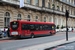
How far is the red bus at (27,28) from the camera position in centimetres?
1836

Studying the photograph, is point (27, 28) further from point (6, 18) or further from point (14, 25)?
point (6, 18)

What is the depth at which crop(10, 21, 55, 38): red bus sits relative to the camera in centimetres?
1836

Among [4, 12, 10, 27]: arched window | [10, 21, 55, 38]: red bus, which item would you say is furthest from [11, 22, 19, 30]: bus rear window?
[4, 12, 10, 27]: arched window

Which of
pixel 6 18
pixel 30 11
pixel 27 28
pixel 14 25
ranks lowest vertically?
pixel 27 28

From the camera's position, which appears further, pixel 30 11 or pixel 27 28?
pixel 30 11

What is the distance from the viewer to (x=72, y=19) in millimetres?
58719

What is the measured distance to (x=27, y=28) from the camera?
1966cm

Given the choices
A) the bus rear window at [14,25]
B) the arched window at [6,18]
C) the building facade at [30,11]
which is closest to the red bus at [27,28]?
the bus rear window at [14,25]

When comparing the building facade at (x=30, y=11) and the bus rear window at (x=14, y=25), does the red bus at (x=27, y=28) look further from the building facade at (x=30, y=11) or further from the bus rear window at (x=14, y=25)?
the building facade at (x=30, y=11)

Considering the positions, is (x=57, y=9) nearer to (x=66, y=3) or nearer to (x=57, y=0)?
(x=57, y=0)

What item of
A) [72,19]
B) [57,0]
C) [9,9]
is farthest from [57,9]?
[9,9]

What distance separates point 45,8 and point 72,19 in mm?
26543

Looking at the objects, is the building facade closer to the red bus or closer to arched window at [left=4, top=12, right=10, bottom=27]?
arched window at [left=4, top=12, right=10, bottom=27]

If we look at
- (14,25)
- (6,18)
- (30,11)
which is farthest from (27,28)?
(30,11)
